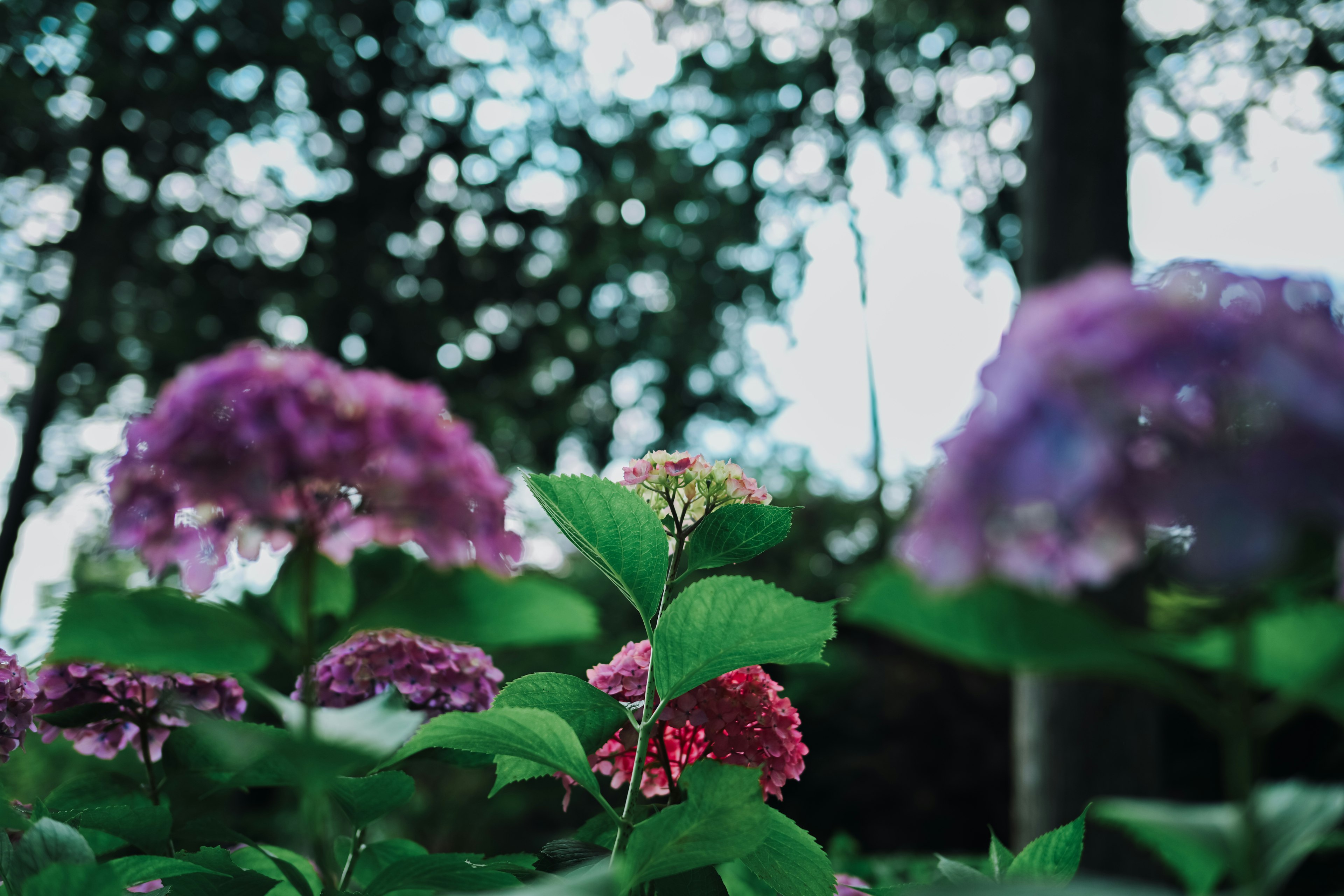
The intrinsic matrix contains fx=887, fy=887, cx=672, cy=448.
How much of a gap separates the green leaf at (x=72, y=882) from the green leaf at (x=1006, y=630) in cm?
73

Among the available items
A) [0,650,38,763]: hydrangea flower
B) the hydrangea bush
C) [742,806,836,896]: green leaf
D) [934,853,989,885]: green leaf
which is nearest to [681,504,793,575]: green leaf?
the hydrangea bush

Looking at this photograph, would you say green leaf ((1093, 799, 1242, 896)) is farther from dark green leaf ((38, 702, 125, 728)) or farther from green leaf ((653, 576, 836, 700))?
dark green leaf ((38, 702, 125, 728))

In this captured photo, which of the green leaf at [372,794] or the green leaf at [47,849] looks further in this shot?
the green leaf at [372,794]

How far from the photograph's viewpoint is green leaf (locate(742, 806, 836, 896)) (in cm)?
104

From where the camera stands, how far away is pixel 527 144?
11.2 m

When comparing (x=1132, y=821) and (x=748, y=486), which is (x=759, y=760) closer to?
(x=748, y=486)

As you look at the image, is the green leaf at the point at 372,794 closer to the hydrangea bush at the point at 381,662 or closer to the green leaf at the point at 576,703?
the hydrangea bush at the point at 381,662

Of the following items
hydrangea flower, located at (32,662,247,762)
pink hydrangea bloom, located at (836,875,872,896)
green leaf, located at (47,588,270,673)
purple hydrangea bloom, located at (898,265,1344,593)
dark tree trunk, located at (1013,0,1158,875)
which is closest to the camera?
purple hydrangea bloom, located at (898,265,1344,593)

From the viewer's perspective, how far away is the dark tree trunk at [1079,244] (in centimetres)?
467

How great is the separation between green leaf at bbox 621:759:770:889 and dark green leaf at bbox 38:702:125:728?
0.86m

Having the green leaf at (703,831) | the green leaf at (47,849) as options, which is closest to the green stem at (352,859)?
the green leaf at (47,849)

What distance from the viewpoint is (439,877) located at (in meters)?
0.95

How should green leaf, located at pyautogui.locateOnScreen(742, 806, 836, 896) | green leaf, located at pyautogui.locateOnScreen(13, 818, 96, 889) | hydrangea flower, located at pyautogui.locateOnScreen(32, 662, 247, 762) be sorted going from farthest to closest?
hydrangea flower, located at pyautogui.locateOnScreen(32, 662, 247, 762)
green leaf, located at pyautogui.locateOnScreen(742, 806, 836, 896)
green leaf, located at pyautogui.locateOnScreen(13, 818, 96, 889)

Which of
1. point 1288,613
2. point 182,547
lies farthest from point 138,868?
point 1288,613
